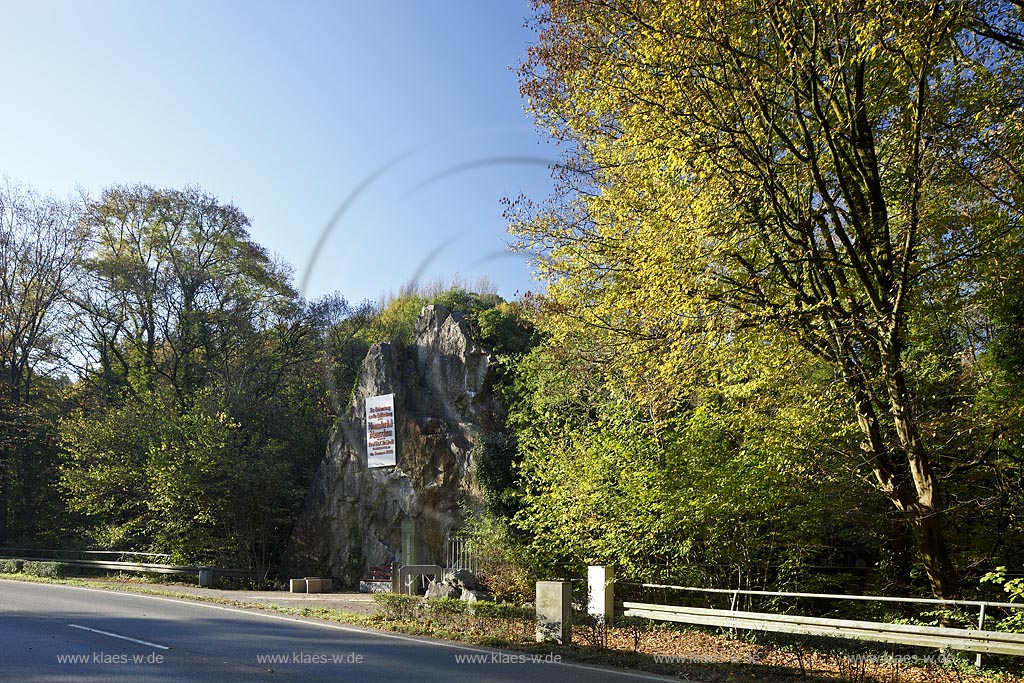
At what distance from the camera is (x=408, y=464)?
27109 millimetres

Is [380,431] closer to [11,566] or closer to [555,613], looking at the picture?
[11,566]

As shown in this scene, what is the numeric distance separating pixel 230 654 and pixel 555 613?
4.68m

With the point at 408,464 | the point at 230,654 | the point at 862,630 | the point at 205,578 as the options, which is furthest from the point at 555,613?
the point at 205,578

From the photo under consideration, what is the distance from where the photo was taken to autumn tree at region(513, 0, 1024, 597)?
11336mm

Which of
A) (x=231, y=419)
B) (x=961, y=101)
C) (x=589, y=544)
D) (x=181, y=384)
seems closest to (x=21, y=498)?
(x=181, y=384)

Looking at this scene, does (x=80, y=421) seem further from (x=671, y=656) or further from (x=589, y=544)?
(x=671, y=656)

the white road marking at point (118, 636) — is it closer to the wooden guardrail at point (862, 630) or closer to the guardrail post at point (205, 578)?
the wooden guardrail at point (862, 630)

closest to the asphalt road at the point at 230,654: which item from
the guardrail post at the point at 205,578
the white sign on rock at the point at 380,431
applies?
the guardrail post at the point at 205,578

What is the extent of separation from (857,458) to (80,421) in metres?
29.7

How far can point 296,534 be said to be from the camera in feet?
99.7

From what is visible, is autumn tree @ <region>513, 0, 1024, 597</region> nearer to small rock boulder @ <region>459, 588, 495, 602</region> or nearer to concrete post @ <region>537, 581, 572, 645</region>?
concrete post @ <region>537, 581, 572, 645</region>

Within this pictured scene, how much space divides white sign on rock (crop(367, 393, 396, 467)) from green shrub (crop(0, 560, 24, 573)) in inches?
518

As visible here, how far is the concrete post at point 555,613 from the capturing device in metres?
12.7

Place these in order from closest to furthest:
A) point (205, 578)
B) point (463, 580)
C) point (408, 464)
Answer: point (463, 580), point (205, 578), point (408, 464)
